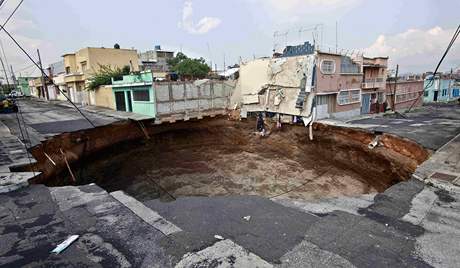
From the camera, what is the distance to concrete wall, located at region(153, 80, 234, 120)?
2041 centimetres

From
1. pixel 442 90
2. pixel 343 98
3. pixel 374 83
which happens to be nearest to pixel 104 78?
pixel 343 98

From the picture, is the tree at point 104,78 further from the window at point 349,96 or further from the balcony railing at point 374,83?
the balcony railing at point 374,83

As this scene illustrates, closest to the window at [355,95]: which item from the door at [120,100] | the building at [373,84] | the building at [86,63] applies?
the building at [373,84]

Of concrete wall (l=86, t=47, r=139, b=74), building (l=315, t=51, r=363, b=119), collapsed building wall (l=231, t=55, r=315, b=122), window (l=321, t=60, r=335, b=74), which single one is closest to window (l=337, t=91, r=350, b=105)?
building (l=315, t=51, r=363, b=119)

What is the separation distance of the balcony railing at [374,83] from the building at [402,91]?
10.8ft

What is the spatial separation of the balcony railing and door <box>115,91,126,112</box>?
2226 centimetres

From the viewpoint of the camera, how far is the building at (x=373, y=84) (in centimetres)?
2392

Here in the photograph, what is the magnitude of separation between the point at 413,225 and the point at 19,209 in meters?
7.81

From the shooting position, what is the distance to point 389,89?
2847 centimetres

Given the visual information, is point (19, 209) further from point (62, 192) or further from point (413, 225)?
point (413, 225)

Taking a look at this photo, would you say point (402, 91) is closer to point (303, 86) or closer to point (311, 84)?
point (303, 86)

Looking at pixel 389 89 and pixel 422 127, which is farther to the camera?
pixel 389 89

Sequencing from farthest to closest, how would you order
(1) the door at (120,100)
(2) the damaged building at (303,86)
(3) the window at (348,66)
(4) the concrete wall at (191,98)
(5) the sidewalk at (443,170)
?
(1) the door at (120,100) → (3) the window at (348,66) → (4) the concrete wall at (191,98) → (2) the damaged building at (303,86) → (5) the sidewalk at (443,170)

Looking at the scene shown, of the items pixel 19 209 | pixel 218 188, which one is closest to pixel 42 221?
pixel 19 209
